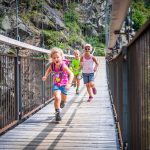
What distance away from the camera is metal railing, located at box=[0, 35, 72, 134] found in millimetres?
5543

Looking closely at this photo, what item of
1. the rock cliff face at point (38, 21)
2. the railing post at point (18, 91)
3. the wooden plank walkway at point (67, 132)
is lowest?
the wooden plank walkway at point (67, 132)

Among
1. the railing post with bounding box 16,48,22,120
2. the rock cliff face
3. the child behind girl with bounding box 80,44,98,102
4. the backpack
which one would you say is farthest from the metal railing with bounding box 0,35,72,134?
the rock cliff face

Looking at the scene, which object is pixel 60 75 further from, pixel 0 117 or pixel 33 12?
pixel 33 12

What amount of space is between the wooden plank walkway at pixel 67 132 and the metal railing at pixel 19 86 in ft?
0.51

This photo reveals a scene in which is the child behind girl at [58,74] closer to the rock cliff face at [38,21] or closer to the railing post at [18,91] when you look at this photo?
the railing post at [18,91]

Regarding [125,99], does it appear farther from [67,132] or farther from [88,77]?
[88,77]

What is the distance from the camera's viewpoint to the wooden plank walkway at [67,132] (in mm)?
4953

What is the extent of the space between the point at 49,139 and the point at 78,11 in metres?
40.9

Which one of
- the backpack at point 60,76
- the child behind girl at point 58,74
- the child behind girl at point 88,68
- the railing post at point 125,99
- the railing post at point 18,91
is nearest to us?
the railing post at point 125,99

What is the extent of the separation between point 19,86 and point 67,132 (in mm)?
1075

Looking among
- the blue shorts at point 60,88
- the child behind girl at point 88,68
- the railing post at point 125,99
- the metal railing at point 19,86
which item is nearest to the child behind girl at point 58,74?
the blue shorts at point 60,88

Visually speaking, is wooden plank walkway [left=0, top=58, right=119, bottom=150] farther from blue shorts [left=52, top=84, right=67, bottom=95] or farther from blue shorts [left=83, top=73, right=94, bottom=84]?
blue shorts [left=83, top=73, right=94, bottom=84]

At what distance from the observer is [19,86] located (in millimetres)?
6391

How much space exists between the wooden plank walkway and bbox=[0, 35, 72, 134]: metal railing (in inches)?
6.1
